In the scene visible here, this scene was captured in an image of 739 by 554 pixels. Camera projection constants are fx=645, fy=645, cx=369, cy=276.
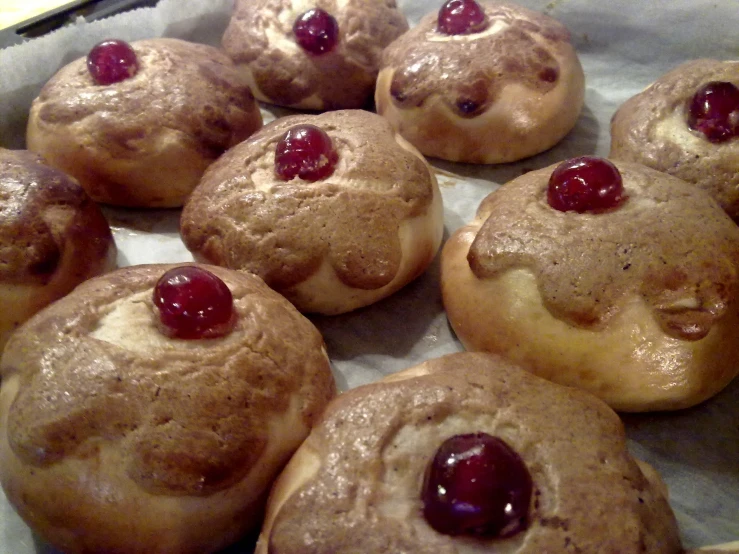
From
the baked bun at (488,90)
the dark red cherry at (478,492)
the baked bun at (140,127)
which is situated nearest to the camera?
the dark red cherry at (478,492)

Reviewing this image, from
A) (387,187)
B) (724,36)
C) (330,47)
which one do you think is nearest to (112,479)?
(387,187)

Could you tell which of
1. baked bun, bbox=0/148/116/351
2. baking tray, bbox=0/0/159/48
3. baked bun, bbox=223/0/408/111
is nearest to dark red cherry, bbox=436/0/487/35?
baked bun, bbox=223/0/408/111

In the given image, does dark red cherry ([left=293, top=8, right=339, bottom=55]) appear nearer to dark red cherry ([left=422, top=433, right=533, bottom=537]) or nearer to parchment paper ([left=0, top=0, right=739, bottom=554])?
parchment paper ([left=0, top=0, right=739, bottom=554])

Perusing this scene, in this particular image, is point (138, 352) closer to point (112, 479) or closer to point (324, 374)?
point (112, 479)

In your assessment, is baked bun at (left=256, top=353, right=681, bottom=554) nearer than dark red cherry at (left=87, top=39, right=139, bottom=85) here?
Yes

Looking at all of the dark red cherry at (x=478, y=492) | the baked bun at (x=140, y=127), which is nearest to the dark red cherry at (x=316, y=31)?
the baked bun at (x=140, y=127)

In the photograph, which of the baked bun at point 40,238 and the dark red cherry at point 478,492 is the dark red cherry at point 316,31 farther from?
the dark red cherry at point 478,492
